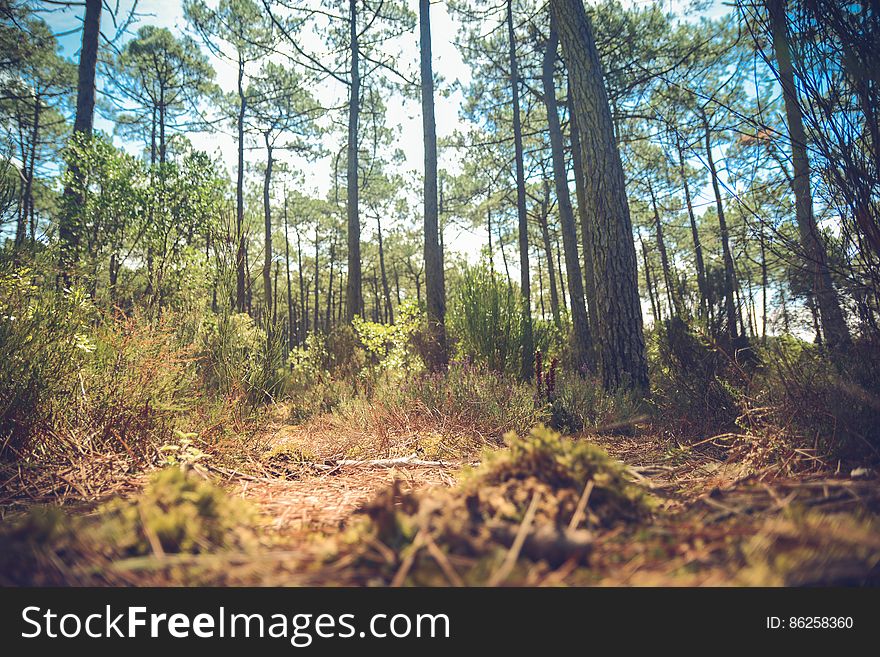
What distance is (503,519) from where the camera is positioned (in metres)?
0.99

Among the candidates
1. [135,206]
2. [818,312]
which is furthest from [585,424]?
[135,206]

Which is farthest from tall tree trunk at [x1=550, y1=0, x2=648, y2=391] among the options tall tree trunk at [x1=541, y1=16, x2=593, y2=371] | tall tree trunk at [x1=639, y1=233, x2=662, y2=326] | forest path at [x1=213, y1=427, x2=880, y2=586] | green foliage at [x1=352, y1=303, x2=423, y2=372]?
tall tree trunk at [x1=639, y1=233, x2=662, y2=326]

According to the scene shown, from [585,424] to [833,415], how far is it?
2.08 metres

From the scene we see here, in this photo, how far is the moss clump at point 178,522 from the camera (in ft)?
2.63

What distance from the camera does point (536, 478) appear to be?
111cm

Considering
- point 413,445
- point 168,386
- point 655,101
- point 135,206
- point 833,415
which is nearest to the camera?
point 833,415

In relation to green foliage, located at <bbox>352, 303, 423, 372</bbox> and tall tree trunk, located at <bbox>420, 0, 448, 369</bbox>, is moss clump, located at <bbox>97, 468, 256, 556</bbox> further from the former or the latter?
tall tree trunk, located at <bbox>420, 0, 448, 369</bbox>

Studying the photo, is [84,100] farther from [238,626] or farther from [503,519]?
[503,519]

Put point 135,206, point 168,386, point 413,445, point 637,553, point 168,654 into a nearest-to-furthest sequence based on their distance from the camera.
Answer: point 168,654, point 637,553, point 168,386, point 413,445, point 135,206

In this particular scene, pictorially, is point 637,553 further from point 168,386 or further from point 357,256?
point 357,256

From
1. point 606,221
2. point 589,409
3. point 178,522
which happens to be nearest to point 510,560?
point 178,522

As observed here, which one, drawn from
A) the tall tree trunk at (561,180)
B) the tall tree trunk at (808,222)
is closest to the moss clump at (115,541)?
the tall tree trunk at (808,222)

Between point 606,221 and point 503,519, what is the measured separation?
485 centimetres

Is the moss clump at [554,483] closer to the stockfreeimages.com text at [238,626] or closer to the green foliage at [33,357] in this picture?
the stockfreeimages.com text at [238,626]
